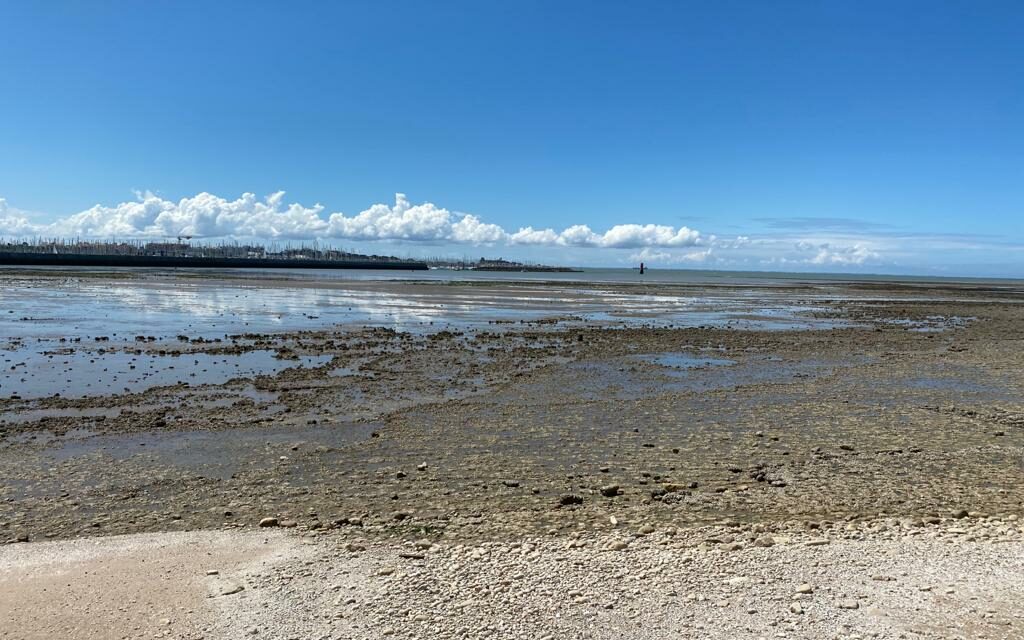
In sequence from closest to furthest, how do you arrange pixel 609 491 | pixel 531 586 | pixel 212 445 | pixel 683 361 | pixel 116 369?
pixel 531 586, pixel 609 491, pixel 212 445, pixel 116 369, pixel 683 361

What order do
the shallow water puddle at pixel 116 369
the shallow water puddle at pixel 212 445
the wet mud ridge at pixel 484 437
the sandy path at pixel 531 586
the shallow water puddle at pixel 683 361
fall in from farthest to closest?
the shallow water puddle at pixel 683 361 < the shallow water puddle at pixel 116 369 < the shallow water puddle at pixel 212 445 < the wet mud ridge at pixel 484 437 < the sandy path at pixel 531 586

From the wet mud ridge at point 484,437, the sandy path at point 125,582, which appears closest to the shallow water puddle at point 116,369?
the wet mud ridge at point 484,437

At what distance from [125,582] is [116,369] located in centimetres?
1295

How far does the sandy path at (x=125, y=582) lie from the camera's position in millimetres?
5012

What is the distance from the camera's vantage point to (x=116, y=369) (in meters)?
16.9

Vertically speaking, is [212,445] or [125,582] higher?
[125,582]

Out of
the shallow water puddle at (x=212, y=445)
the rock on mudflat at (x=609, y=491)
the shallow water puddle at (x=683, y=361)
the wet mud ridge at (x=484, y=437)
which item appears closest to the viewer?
the wet mud ridge at (x=484, y=437)

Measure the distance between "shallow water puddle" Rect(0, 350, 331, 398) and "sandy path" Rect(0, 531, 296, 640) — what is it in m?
8.89

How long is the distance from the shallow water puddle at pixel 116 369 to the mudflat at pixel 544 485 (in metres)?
0.13

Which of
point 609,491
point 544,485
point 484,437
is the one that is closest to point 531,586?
point 609,491

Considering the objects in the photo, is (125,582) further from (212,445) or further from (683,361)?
(683,361)

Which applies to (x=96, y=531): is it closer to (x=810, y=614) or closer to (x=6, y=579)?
(x=6, y=579)

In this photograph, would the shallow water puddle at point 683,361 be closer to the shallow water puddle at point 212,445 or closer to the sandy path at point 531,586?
the shallow water puddle at point 212,445

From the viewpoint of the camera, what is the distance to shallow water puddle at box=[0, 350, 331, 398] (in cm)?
1463
